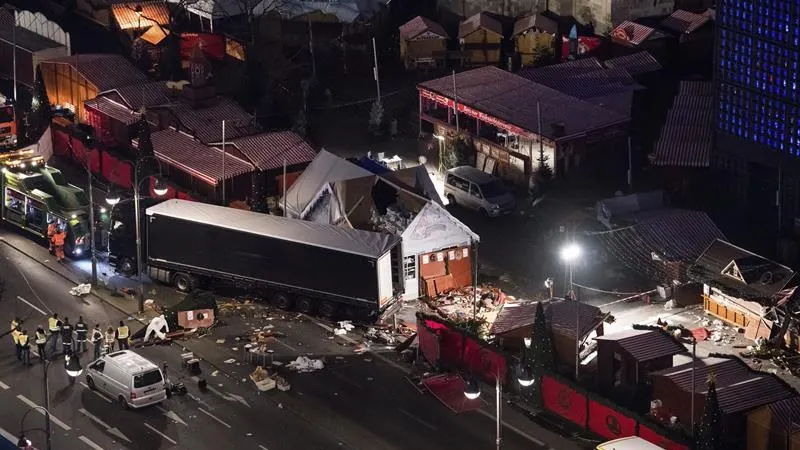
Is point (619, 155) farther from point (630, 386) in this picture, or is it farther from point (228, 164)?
point (630, 386)

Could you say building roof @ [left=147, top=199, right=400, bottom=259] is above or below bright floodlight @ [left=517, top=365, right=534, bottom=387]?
above

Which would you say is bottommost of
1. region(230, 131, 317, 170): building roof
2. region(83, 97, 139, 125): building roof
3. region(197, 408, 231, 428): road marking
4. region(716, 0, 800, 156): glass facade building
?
region(197, 408, 231, 428): road marking

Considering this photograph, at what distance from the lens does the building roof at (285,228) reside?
66.7m

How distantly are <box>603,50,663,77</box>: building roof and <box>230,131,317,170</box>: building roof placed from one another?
21.4m

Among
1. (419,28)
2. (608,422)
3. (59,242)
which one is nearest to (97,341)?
(59,242)

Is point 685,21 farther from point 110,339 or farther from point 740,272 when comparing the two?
point 110,339

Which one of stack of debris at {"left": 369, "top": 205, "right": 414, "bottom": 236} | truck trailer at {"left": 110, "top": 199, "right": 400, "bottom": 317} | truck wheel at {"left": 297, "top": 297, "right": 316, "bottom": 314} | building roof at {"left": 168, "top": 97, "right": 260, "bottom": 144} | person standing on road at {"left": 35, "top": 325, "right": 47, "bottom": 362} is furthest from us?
building roof at {"left": 168, "top": 97, "right": 260, "bottom": 144}

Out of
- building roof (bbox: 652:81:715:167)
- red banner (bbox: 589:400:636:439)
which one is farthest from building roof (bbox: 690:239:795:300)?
red banner (bbox: 589:400:636:439)

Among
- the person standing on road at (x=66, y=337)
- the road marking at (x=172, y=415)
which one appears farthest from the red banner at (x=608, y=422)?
A: the person standing on road at (x=66, y=337)

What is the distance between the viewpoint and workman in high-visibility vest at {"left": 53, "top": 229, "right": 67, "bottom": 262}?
74250mm

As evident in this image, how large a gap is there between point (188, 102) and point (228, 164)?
7868 millimetres

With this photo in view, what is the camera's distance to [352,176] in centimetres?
7369

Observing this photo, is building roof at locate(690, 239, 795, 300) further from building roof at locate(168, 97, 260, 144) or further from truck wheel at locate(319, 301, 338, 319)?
building roof at locate(168, 97, 260, 144)

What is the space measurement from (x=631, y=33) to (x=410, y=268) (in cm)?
3493
